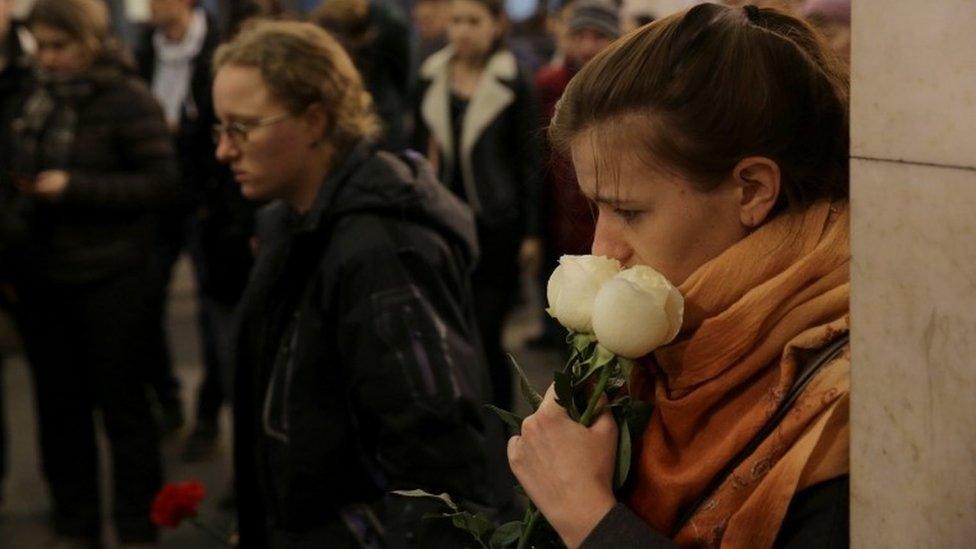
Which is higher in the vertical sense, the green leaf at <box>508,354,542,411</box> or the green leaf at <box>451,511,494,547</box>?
the green leaf at <box>508,354,542,411</box>

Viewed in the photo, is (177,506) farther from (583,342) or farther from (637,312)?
(637,312)

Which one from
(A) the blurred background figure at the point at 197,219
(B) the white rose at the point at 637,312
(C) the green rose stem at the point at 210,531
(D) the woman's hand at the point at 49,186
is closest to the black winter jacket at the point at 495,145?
(A) the blurred background figure at the point at 197,219

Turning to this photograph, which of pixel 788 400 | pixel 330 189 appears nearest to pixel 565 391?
pixel 788 400

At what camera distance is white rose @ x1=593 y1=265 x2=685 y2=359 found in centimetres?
149

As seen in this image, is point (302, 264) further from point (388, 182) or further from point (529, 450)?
point (529, 450)

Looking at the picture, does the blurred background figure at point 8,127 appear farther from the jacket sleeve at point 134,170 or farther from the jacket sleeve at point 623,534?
the jacket sleeve at point 623,534

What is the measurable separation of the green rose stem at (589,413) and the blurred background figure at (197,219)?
3.17 metres

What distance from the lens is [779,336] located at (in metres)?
1.51

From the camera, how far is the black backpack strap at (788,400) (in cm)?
147

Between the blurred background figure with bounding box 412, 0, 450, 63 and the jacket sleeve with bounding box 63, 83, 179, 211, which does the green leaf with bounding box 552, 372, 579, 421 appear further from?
the blurred background figure with bounding box 412, 0, 450, 63

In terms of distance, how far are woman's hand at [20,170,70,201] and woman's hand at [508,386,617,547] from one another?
3.51 meters

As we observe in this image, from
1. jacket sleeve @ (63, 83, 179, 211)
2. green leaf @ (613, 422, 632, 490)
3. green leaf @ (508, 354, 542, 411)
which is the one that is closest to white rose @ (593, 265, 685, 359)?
green leaf @ (613, 422, 632, 490)

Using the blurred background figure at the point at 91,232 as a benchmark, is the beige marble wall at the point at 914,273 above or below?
above

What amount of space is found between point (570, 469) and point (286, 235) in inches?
58.1
